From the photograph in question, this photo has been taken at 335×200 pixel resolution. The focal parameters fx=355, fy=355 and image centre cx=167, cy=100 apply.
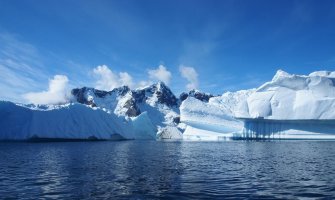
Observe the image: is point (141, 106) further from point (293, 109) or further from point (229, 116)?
point (293, 109)

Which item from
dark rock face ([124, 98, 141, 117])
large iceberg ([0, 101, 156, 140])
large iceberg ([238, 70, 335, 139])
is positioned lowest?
large iceberg ([0, 101, 156, 140])

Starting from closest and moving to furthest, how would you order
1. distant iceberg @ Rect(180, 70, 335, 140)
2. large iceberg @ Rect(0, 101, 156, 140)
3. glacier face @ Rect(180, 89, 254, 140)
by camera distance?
1. large iceberg @ Rect(0, 101, 156, 140)
2. distant iceberg @ Rect(180, 70, 335, 140)
3. glacier face @ Rect(180, 89, 254, 140)

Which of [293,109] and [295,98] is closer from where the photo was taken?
[293,109]

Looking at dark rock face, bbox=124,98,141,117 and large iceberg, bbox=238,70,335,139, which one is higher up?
dark rock face, bbox=124,98,141,117

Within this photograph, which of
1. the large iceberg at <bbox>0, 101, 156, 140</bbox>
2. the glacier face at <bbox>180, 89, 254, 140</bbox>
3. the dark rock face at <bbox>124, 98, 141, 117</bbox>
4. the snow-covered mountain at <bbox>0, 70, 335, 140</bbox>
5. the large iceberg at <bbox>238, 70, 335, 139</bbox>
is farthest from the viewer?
the dark rock face at <bbox>124, 98, 141, 117</bbox>

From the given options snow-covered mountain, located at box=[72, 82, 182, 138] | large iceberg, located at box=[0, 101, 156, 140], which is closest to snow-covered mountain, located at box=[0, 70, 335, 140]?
large iceberg, located at box=[0, 101, 156, 140]

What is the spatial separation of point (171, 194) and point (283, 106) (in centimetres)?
5826

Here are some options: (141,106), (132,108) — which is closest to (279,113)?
(132,108)

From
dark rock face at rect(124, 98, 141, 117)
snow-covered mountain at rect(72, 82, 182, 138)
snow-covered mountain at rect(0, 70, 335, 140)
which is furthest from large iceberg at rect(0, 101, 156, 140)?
dark rock face at rect(124, 98, 141, 117)

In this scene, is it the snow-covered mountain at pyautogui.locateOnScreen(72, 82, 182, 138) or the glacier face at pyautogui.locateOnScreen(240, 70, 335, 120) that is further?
the snow-covered mountain at pyautogui.locateOnScreen(72, 82, 182, 138)

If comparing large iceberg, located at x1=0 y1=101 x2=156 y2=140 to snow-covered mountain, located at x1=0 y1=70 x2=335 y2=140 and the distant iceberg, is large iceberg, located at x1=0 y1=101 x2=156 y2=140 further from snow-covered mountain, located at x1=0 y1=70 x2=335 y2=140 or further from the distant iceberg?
the distant iceberg

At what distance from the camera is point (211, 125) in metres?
70.5

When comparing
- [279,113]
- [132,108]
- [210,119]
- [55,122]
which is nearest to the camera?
[55,122]

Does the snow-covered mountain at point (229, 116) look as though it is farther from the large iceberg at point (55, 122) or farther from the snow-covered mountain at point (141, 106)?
the snow-covered mountain at point (141, 106)
